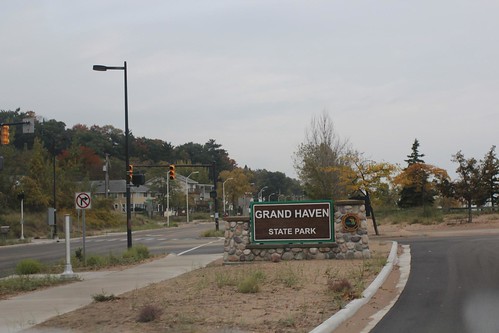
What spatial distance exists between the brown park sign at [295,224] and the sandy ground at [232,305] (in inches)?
141

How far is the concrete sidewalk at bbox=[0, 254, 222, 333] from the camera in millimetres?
11055

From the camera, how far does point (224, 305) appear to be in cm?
1116

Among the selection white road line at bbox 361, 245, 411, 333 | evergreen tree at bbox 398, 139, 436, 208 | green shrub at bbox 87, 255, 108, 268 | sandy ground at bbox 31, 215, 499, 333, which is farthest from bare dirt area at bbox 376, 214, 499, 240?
sandy ground at bbox 31, 215, 499, 333

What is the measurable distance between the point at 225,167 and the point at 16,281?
15142 cm

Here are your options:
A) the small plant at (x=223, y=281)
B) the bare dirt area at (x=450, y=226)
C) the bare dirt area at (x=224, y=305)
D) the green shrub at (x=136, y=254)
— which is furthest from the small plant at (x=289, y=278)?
the bare dirt area at (x=450, y=226)

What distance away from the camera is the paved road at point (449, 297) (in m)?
9.39

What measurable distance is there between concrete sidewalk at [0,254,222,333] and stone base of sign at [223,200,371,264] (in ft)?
5.24

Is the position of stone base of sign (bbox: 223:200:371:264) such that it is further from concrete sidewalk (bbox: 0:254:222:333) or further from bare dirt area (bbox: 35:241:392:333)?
bare dirt area (bbox: 35:241:392:333)

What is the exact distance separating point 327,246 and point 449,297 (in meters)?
8.50

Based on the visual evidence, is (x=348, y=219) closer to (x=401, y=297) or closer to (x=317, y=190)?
(x=401, y=297)

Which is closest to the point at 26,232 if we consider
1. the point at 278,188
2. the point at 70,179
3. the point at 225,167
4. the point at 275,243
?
the point at 70,179

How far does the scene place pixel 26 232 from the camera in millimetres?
58656

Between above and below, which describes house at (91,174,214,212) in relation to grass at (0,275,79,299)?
above

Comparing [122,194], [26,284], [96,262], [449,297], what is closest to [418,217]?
[96,262]
